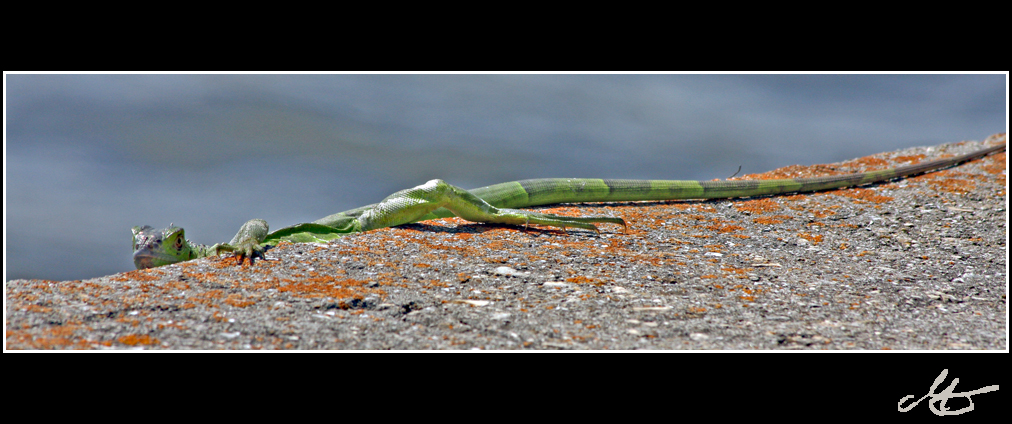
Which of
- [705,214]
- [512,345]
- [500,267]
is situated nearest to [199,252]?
[500,267]

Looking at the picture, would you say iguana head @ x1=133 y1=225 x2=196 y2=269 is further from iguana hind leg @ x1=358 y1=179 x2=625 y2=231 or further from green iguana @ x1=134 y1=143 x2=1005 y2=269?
iguana hind leg @ x1=358 y1=179 x2=625 y2=231

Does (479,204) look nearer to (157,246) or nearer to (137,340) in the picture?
(157,246)

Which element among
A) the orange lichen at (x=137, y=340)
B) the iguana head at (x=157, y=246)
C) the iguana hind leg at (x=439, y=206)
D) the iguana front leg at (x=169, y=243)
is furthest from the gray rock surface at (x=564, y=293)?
the iguana head at (x=157, y=246)

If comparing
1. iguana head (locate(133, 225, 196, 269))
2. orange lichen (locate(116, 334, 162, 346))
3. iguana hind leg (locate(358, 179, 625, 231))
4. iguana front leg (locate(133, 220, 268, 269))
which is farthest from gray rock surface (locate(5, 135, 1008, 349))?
iguana head (locate(133, 225, 196, 269))

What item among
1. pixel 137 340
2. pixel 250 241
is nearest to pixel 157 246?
pixel 250 241

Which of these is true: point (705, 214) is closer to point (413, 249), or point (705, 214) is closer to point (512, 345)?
point (413, 249)

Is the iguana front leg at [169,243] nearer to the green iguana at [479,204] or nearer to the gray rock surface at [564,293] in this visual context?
the green iguana at [479,204]
